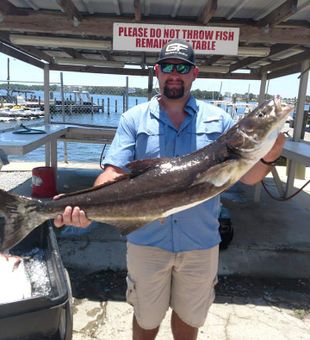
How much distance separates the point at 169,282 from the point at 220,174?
1.04 m

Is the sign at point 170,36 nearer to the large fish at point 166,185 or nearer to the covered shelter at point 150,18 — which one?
the covered shelter at point 150,18

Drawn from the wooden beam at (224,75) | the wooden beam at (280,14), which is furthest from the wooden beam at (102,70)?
the wooden beam at (280,14)

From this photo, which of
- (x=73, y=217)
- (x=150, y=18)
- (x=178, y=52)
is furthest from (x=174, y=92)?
(x=150, y=18)

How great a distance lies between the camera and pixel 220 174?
8.04 feet

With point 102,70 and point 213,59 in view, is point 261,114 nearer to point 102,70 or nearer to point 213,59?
point 213,59

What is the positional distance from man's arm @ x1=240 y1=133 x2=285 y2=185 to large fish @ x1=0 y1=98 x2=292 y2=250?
0.73 ft

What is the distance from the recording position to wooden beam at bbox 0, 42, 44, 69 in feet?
26.6

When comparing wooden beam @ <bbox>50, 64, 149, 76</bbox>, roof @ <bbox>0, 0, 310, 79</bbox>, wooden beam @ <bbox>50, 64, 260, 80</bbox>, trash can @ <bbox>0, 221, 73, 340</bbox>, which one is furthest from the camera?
wooden beam @ <bbox>50, 64, 260, 80</bbox>

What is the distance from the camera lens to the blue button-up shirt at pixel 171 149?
2.91 metres

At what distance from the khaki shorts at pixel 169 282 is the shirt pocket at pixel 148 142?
2.19 feet

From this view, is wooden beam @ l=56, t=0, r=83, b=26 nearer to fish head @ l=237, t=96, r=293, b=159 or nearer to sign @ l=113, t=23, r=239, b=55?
sign @ l=113, t=23, r=239, b=55

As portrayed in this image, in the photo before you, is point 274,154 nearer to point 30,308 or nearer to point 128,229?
point 128,229

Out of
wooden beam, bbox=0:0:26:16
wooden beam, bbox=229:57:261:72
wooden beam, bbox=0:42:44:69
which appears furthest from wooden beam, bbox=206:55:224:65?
wooden beam, bbox=0:0:26:16

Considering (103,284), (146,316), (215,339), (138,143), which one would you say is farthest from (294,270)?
(138,143)
